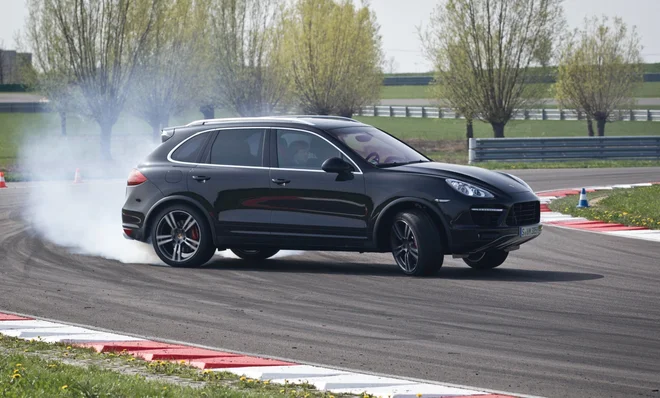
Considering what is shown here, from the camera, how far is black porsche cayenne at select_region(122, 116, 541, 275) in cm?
1187

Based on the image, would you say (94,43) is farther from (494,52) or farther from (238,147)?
(238,147)

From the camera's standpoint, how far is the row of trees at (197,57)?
129 feet

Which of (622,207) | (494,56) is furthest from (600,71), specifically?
(622,207)

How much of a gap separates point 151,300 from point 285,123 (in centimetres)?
301

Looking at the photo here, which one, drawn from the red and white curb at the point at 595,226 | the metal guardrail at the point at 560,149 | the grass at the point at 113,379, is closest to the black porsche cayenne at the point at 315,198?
the grass at the point at 113,379

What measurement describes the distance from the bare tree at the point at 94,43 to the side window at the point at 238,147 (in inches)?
1056

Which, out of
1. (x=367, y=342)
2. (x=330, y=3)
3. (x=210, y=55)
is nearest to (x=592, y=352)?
(x=367, y=342)

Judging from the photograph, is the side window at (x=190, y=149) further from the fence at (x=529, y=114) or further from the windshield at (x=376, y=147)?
the fence at (x=529, y=114)

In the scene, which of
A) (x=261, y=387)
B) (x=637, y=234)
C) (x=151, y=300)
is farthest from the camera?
(x=637, y=234)

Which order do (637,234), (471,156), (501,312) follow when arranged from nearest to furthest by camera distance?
(501,312), (637,234), (471,156)

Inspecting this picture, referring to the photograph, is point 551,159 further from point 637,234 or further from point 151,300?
point 151,300

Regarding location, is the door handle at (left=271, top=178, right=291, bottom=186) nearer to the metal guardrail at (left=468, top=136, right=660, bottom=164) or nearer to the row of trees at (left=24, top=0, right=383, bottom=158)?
the metal guardrail at (left=468, top=136, right=660, bottom=164)

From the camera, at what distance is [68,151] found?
52.6 meters

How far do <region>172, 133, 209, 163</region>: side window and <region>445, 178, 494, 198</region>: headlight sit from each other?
10.6 feet
